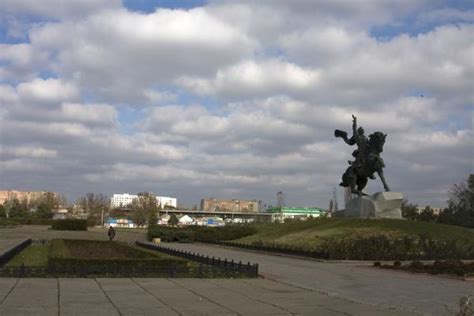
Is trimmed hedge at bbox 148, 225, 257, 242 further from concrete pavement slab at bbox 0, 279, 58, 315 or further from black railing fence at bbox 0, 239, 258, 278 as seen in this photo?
concrete pavement slab at bbox 0, 279, 58, 315

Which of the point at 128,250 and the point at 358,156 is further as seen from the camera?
the point at 358,156

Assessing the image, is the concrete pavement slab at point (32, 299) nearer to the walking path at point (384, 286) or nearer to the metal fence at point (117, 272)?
the metal fence at point (117, 272)

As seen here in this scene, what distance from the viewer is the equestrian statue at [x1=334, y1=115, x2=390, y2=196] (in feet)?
151

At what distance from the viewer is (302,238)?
42.5 meters

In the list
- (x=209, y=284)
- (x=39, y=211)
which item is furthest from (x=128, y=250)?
(x=39, y=211)

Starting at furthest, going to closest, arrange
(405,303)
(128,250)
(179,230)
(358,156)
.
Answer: (179,230) → (358,156) → (128,250) → (405,303)

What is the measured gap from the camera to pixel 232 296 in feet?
45.5

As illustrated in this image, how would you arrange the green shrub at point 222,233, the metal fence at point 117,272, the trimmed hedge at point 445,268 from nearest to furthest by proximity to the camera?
the metal fence at point 117,272 → the trimmed hedge at point 445,268 → the green shrub at point 222,233

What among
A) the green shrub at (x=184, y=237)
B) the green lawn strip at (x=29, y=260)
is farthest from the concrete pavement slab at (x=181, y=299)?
the green shrub at (x=184, y=237)

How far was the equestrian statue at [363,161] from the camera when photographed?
1813 inches

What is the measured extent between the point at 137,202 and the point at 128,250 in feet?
320

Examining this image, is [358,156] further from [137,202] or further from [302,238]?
[137,202]

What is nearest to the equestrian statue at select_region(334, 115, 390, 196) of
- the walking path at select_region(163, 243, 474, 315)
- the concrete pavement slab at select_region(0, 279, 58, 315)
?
the walking path at select_region(163, 243, 474, 315)

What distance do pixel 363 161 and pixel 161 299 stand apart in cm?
3672
